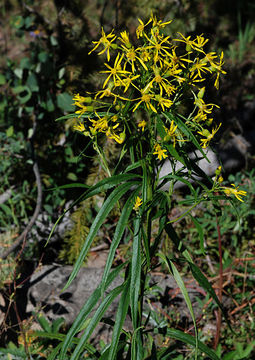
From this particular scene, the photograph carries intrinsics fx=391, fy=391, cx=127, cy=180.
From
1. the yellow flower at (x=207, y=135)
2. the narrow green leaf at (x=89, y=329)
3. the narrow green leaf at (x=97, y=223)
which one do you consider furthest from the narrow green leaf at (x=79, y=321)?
the yellow flower at (x=207, y=135)

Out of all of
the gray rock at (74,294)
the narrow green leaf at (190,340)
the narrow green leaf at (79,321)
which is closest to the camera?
the narrow green leaf at (79,321)

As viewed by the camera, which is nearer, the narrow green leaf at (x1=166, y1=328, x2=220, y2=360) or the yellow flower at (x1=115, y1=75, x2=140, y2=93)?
the yellow flower at (x1=115, y1=75, x2=140, y2=93)

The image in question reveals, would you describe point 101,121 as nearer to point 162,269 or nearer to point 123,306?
point 123,306

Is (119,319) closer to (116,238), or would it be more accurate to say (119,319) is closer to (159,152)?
(116,238)

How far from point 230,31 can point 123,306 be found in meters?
3.97

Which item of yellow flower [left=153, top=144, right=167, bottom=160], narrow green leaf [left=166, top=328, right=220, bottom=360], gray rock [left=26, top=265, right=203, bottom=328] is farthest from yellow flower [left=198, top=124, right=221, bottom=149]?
gray rock [left=26, top=265, right=203, bottom=328]

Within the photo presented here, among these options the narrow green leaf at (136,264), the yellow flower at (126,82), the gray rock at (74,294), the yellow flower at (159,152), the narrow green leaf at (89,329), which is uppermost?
the yellow flower at (126,82)

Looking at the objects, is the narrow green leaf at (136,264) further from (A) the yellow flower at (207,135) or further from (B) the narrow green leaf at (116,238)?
A: (A) the yellow flower at (207,135)

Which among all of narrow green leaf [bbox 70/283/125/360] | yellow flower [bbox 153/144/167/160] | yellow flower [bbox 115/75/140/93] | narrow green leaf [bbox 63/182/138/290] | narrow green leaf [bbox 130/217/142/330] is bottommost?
narrow green leaf [bbox 70/283/125/360]

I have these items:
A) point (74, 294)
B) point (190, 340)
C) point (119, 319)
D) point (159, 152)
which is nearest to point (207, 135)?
point (159, 152)

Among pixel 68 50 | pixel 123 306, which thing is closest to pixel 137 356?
pixel 123 306

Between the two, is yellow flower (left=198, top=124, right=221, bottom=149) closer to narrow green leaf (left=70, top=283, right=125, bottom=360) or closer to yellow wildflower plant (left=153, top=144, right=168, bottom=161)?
yellow wildflower plant (left=153, top=144, right=168, bottom=161)

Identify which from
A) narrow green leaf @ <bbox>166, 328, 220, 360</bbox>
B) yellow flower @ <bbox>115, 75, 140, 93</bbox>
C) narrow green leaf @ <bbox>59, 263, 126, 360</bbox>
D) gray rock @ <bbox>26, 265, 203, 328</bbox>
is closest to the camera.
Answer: yellow flower @ <bbox>115, 75, 140, 93</bbox>

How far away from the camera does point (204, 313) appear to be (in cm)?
195
